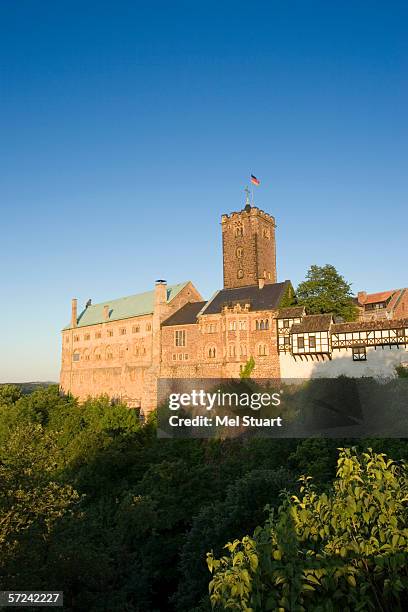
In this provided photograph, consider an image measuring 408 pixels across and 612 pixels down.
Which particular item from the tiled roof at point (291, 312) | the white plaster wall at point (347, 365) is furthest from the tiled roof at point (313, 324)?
the white plaster wall at point (347, 365)

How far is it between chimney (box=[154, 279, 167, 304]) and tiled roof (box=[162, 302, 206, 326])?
2409 millimetres

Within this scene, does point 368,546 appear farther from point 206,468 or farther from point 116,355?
point 116,355

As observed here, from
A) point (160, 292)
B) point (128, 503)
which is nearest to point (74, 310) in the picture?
point (160, 292)

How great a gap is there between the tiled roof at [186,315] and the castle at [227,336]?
0.18 m

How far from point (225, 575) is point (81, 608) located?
1108 cm

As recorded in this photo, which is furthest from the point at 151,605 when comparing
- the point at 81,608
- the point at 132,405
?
the point at 132,405

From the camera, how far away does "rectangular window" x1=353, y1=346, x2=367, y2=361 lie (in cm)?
4569

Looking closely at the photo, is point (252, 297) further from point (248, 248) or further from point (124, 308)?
point (124, 308)

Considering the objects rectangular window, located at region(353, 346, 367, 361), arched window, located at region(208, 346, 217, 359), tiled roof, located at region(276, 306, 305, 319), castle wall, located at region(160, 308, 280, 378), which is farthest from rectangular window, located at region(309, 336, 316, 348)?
arched window, located at region(208, 346, 217, 359)

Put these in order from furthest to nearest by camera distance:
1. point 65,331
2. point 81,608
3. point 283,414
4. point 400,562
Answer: point 65,331
point 283,414
point 81,608
point 400,562

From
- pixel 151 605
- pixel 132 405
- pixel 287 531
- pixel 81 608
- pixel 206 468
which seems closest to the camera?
pixel 287 531

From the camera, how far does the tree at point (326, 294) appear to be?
53.5m

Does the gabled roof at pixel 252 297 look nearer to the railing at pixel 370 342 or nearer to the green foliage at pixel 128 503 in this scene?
the railing at pixel 370 342

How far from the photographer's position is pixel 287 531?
28.7ft
